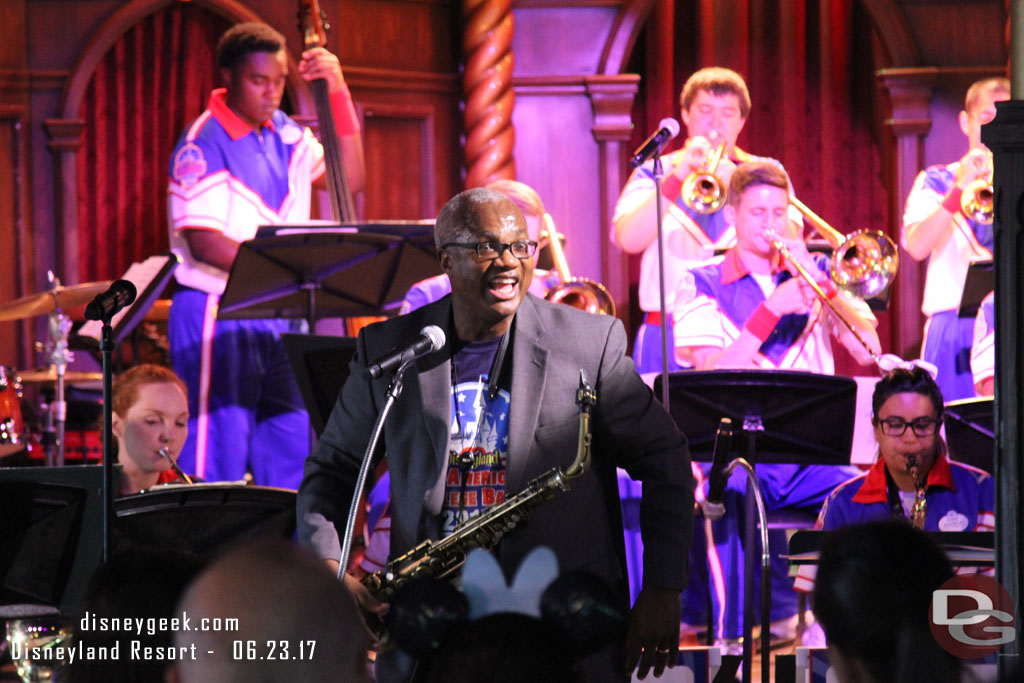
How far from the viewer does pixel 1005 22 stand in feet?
26.8

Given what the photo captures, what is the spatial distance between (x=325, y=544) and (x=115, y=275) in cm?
576

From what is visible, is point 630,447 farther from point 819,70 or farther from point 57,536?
point 819,70

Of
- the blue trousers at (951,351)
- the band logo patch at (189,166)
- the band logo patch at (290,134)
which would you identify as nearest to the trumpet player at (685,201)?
the blue trousers at (951,351)

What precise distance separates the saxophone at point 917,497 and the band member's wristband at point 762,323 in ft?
4.60

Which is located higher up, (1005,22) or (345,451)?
(1005,22)

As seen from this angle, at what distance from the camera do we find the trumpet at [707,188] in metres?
6.82

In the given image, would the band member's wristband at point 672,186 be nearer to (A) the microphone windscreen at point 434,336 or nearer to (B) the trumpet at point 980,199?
(B) the trumpet at point 980,199

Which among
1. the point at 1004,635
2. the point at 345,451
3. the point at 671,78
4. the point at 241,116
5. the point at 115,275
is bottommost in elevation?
the point at 1004,635

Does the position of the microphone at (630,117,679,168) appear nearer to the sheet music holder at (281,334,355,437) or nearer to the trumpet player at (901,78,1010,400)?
the sheet music holder at (281,334,355,437)

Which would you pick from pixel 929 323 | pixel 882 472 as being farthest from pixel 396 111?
pixel 882 472

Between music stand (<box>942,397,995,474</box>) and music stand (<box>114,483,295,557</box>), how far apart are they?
2325 millimetres

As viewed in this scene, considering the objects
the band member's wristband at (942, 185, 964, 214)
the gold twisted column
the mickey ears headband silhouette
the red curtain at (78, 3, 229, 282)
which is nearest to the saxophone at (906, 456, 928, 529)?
the mickey ears headband silhouette

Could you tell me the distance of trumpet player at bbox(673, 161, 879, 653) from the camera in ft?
18.2

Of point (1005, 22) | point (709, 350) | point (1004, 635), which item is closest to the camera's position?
point (1004, 635)
